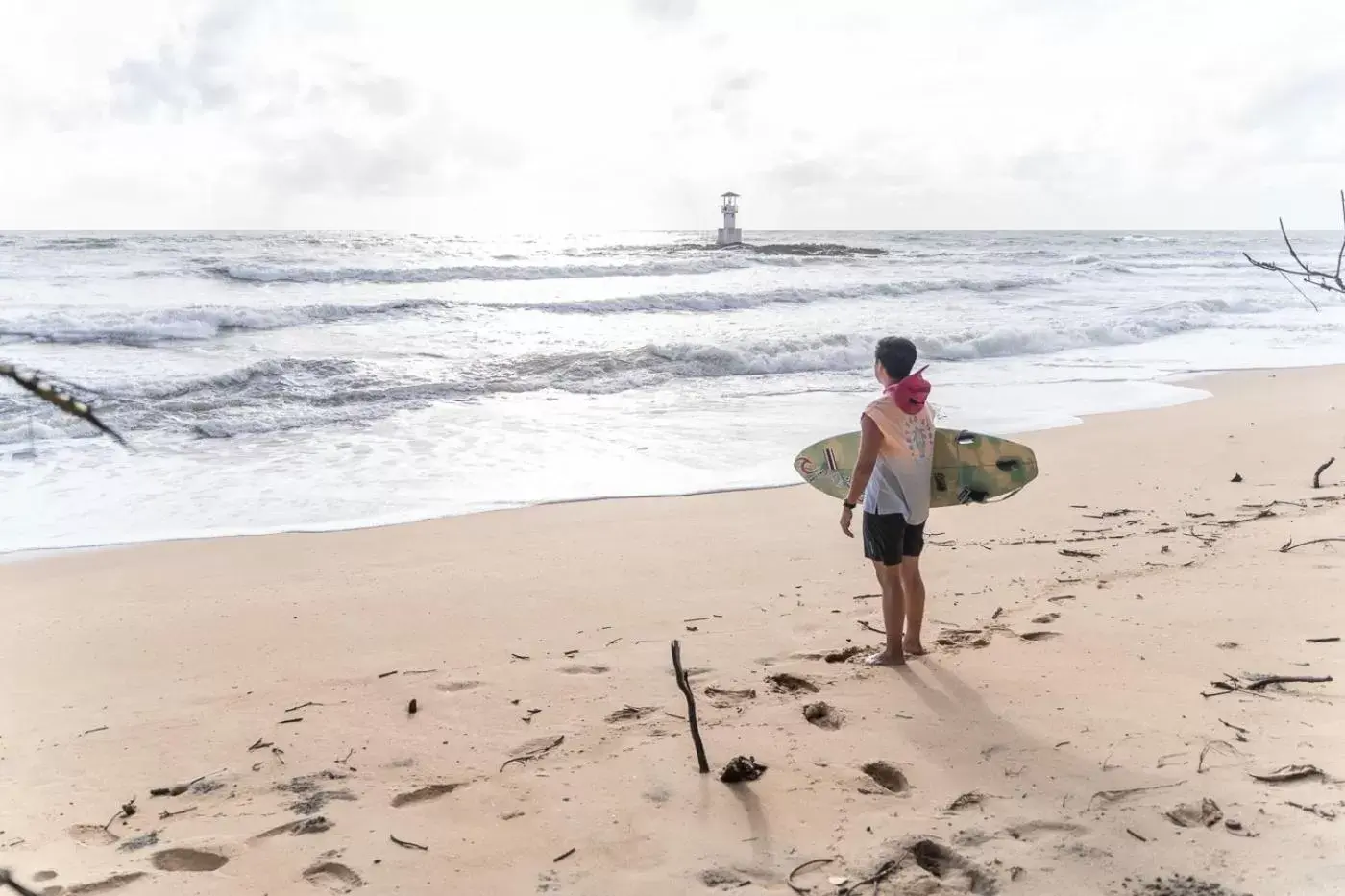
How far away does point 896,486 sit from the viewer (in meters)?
3.75

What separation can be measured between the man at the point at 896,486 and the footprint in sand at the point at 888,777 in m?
0.85

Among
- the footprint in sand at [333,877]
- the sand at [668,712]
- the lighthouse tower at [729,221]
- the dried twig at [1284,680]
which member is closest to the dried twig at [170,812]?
the sand at [668,712]

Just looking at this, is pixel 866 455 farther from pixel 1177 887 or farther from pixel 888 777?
pixel 1177 887

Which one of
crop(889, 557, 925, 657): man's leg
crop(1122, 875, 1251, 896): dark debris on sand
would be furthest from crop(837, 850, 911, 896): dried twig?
crop(889, 557, 925, 657): man's leg

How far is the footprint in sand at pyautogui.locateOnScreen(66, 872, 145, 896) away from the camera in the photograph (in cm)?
241

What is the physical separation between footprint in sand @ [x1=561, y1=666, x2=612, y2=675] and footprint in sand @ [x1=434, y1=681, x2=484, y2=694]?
13.8 inches

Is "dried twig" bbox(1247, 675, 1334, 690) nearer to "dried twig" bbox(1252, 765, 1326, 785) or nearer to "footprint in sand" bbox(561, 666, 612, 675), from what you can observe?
"dried twig" bbox(1252, 765, 1326, 785)

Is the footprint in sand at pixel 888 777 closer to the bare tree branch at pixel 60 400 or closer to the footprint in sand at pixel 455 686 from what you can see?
the footprint in sand at pixel 455 686

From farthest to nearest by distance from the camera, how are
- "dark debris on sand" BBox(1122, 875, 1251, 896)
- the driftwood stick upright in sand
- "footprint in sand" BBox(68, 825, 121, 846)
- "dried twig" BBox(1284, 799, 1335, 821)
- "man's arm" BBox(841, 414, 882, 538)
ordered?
1. "man's arm" BBox(841, 414, 882, 538)
2. the driftwood stick upright in sand
3. "footprint in sand" BBox(68, 825, 121, 846)
4. "dried twig" BBox(1284, 799, 1335, 821)
5. "dark debris on sand" BBox(1122, 875, 1251, 896)

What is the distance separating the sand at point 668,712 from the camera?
2.47 meters

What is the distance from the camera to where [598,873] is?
243cm

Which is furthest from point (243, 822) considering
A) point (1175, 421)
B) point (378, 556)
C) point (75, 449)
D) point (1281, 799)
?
point (1175, 421)

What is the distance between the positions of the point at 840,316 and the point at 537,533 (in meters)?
14.0

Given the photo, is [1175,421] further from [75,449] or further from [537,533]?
[75,449]
